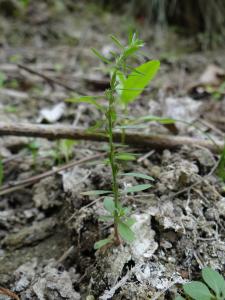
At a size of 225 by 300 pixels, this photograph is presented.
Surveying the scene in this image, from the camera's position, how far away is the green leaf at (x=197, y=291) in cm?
91

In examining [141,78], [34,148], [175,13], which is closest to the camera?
[141,78]

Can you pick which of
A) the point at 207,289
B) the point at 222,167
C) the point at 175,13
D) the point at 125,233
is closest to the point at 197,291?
the point at 207,289

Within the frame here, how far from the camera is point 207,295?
0.91 meters

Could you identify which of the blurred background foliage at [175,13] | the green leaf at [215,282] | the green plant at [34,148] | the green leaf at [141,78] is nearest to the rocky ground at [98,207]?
the green plant at [34,148]

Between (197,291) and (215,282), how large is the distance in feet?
0.20

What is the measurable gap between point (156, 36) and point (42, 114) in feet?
6.72

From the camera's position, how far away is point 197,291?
36.5 inches

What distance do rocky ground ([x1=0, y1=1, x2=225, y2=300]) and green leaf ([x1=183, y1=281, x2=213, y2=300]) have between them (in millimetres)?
102

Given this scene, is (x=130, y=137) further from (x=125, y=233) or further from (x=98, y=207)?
(x=125, y=233)

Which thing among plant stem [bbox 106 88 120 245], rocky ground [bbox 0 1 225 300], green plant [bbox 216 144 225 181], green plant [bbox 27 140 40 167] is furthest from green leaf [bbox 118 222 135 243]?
green plant [bbox 27 140 40 167]

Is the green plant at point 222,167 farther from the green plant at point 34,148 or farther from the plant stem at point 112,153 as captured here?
the green plant at point 34,148

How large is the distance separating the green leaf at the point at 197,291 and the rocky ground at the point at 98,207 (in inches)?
4.0

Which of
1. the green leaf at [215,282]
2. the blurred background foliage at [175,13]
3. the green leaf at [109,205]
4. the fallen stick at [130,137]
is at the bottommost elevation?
the green leaf at [215,282]

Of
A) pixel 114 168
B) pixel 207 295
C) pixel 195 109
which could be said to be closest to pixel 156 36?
pixel 195 109
